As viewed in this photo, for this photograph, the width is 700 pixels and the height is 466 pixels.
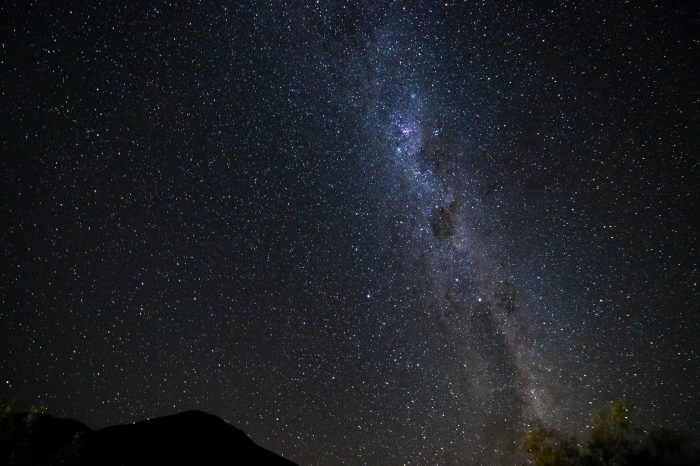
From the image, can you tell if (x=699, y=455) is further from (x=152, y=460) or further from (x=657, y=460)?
(x=152, y=460)

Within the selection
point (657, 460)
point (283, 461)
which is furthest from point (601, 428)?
point (283, 461)

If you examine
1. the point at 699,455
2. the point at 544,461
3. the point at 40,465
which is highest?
the point at 699,455

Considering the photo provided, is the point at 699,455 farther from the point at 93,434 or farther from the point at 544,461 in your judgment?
the point at 93,434

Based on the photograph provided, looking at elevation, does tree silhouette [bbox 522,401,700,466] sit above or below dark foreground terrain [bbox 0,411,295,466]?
above

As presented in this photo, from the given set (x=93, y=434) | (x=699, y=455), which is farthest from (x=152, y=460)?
(x=699, y=455)

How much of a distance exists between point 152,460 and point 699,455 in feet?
67.4

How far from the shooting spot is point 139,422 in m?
18.1

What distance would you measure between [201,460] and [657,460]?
17.6 metres

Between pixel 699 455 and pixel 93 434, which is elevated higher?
pixel 699 455

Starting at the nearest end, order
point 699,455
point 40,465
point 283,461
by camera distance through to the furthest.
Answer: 1. point 40,465
2. point 699,455
3. point 283,461

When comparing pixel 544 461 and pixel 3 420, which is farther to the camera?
pixel 544 461

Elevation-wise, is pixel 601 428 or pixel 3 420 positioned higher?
pixel 601 428

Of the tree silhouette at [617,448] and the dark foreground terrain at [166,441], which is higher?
the tree silhouette at [617,448]

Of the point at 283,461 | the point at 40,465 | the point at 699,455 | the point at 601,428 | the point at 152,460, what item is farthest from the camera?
the point at 283,461
